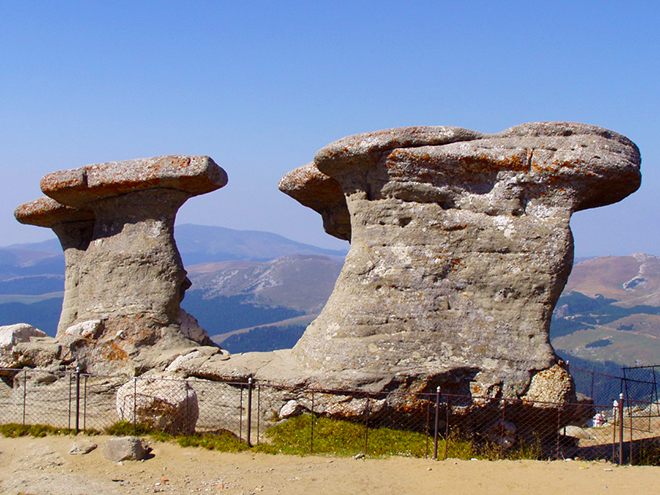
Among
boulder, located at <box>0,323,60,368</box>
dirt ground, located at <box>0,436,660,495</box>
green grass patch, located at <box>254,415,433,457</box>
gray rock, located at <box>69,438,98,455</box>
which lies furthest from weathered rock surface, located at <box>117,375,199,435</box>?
boulder, located at <box>0,323,60,368</box>

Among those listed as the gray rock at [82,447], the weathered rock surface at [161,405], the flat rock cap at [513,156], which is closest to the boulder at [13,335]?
the weathered rock surface at [161,405]

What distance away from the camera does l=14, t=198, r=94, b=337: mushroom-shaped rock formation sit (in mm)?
13250

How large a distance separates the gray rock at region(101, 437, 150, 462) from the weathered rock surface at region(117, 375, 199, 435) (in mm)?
658

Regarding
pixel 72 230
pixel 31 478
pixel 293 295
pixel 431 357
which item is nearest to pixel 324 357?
pixel 431 357

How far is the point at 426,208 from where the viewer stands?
9797 millimetres

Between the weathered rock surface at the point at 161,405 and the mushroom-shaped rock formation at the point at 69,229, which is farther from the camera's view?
the mushroom-shaped rock formation at the point at 69,229

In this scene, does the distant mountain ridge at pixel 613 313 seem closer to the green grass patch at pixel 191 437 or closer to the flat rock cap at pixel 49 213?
the flat rock cap at pixel 49 213

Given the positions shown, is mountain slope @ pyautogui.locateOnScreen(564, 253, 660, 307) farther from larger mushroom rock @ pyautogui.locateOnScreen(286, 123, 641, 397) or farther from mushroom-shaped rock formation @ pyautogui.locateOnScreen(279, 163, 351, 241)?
larger mushroom rock @ pyautogui.locateOnScreen(286, 123, 641, 397)

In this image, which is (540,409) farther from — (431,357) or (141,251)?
(141,251)

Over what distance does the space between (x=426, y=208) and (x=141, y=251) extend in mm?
5127

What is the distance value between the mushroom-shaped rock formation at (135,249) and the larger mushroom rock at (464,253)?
290cm

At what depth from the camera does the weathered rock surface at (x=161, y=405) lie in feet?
30.0

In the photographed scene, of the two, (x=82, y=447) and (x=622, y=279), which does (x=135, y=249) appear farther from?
(x=622, y=279)

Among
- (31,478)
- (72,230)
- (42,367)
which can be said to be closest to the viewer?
(31,478)
